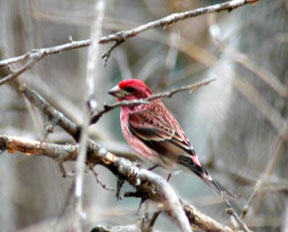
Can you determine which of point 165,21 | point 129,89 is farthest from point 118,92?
point 165,21

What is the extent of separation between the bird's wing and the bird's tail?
13 cm

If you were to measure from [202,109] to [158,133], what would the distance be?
299cm

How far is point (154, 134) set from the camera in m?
6.11

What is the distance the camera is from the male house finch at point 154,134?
18.7ft

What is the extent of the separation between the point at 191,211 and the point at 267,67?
14.5 ft

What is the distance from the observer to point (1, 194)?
389 inches

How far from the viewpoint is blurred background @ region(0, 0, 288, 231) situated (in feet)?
24.7

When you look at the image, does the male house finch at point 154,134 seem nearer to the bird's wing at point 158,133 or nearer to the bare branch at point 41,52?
the bird's wing at point 158,133

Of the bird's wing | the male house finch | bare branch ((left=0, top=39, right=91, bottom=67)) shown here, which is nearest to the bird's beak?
the male house finch

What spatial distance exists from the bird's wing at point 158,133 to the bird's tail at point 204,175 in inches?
5.3

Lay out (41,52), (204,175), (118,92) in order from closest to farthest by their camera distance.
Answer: (41,52) → (204,175) → (118,92)

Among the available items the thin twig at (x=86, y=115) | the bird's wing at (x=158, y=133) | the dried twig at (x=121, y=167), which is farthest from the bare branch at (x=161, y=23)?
the bird's wing at (x=158, y=133)

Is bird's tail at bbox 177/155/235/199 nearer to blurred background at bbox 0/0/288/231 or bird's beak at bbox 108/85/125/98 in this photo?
blurred background at bbox 0/0/288/231

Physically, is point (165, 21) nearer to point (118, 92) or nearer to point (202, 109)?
point (118, 92)
